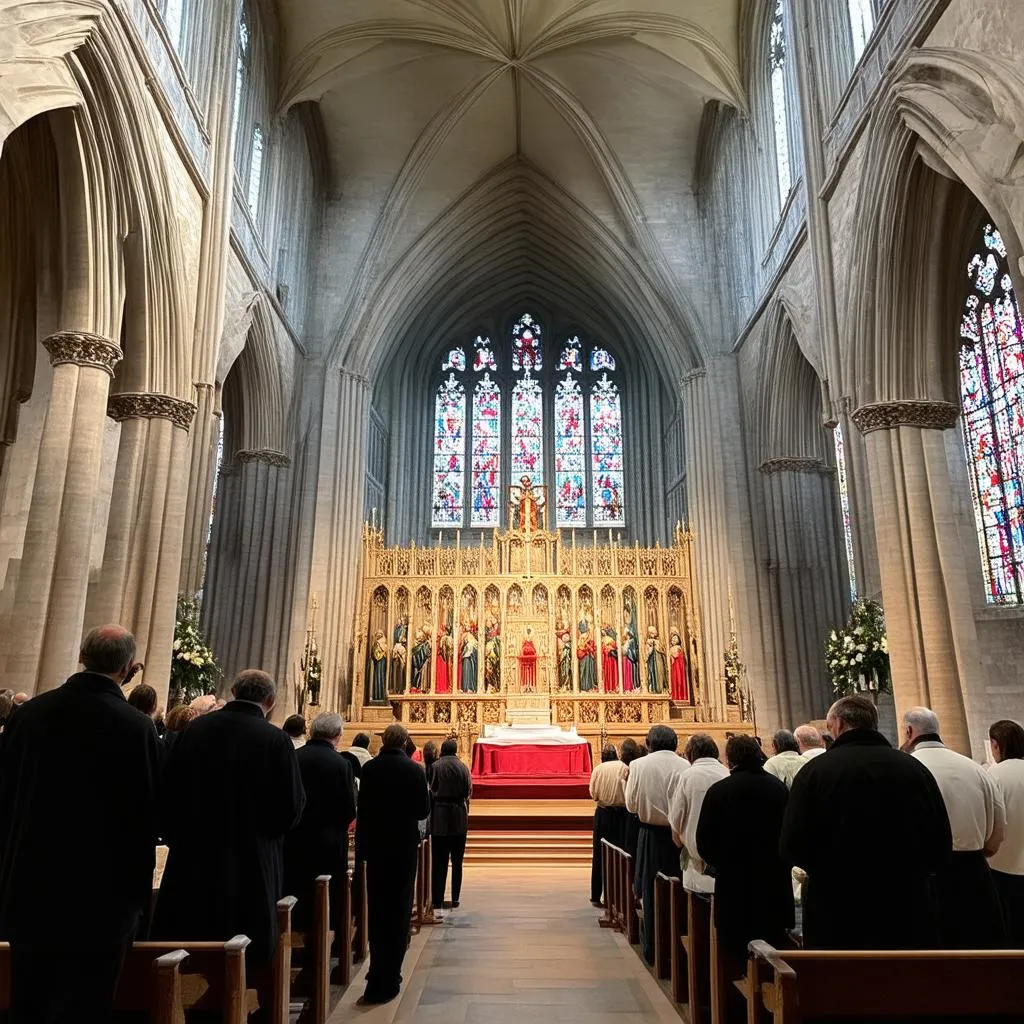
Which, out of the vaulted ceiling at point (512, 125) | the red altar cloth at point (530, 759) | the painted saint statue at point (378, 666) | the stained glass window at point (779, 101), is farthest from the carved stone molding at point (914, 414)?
the painted saint statue at point (378, 666)

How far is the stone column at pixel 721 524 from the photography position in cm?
1834

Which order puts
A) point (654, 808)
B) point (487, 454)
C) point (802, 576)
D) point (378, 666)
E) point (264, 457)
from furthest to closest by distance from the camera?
point (487, 454)
point (378, 666)
point (264, 457)
point (802, 576)
point (654, 808)

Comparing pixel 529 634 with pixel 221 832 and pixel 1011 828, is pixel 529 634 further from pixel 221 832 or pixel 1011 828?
pixel 221 832

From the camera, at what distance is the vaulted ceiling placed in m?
18.7

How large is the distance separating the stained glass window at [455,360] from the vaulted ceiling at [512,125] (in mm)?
5734

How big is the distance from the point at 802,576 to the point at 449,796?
12444mm

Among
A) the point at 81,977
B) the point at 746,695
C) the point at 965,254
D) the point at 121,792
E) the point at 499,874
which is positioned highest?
the point at 965,254

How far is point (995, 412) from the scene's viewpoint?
554 inches

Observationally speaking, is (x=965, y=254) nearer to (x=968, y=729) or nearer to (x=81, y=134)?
(x=968, y=729)

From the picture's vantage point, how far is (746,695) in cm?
1770

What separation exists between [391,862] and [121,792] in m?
2.57

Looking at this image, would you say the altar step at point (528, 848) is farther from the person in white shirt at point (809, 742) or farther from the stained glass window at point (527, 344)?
the stained glass window at point (527, 344)

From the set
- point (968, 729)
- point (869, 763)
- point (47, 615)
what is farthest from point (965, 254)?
point (47, 615)

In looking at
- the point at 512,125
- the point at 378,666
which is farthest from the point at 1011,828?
the point at 512,125
